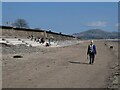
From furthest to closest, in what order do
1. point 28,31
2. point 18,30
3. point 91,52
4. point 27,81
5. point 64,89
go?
point 28,31
point 18,30
point 91,52
point 27,81
point 64,89

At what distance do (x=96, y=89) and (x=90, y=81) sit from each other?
2.41 metres

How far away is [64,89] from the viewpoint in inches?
557

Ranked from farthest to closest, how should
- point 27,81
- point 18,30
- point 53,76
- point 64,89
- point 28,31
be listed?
point 28,31 < point 18,30 < point 53,76 < point 27,81 < point 64,89

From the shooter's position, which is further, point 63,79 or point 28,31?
point 28,31

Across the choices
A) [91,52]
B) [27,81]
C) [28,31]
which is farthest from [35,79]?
[28,31]

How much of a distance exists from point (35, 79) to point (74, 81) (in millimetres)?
1757

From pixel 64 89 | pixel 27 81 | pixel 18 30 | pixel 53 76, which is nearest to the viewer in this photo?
pixel 64 89

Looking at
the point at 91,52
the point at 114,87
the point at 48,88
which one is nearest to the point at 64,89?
the point at 48,88

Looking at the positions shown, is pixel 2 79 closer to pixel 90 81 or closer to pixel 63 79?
pixel 63 79

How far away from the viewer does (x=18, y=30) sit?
105125 millimetres

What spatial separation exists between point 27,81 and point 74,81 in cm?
200

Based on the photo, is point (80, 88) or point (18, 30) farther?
point (18, 30)

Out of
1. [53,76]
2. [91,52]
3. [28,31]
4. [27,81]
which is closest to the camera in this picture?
[27,81]

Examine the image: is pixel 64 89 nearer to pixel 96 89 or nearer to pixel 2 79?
pixel 96 89
